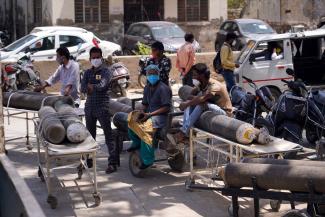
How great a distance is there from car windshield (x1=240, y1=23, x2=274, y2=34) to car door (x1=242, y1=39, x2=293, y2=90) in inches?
413

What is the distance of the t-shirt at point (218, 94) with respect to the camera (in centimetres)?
802

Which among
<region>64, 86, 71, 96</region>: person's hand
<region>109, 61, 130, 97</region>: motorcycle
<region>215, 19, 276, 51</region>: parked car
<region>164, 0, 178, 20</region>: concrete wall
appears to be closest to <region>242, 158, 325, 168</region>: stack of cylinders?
<region>64, 86, 71, 96</region>: person's hand

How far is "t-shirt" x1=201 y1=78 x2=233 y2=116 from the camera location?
8.02 meters

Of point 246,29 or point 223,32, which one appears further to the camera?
point 223,32

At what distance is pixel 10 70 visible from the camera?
1518 centimetres

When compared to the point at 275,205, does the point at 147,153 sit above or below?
above

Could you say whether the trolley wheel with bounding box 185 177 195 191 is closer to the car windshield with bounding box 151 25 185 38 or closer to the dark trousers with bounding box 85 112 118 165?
the dark trousers with bounding box 85 112 118 165

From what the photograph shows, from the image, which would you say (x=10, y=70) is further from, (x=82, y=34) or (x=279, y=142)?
(x=279, y=142)

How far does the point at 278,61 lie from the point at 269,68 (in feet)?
0.74

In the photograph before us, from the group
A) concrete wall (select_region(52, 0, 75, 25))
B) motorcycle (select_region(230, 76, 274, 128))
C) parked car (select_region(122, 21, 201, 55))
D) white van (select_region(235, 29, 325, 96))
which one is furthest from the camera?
concrete wall (select_region(52, 0, 75, 25))

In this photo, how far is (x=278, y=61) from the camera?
13227 mm

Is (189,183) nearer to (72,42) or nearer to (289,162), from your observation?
(289,162)

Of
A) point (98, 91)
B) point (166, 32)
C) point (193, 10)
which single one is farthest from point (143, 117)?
point (193, 10)

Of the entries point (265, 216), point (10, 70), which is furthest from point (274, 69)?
point (265, 216)
